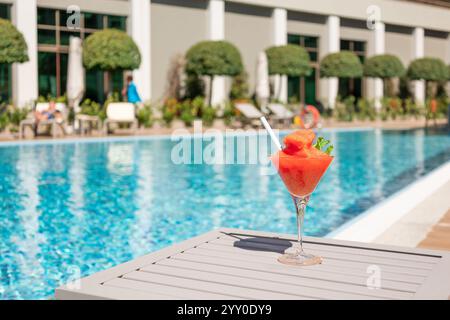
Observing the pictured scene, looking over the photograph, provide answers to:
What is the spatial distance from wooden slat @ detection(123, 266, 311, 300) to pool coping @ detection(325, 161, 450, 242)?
115 inches

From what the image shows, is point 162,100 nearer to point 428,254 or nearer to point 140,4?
point 140,4

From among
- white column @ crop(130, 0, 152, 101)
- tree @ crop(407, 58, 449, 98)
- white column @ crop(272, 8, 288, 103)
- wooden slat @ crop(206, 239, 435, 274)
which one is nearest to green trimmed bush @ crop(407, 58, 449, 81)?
tree @ crop(407, 58, 449, 98)

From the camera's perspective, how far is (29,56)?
19141mm

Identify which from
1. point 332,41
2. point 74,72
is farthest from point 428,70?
point 74,72

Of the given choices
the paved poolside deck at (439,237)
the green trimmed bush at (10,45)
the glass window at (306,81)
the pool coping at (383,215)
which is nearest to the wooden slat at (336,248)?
the paved poolside deck at (439,237)

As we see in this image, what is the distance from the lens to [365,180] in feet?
36.3

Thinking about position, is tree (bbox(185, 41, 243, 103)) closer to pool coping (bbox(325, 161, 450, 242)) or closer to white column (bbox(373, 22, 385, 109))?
white column (bbox(373, 22, 385, 109))

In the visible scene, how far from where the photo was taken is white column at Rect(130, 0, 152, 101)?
2167 centimetres

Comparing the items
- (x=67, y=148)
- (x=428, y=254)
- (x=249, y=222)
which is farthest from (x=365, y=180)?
(x=428, y=254)

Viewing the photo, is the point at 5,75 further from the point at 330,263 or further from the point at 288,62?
the point at 330,263

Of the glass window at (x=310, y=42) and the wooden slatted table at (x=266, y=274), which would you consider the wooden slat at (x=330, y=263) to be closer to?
the wooden slatted table at (x=266, y=274)

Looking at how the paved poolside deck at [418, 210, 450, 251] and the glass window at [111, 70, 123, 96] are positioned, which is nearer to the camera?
the paved poolside deck at [418, 210, 450, 251]

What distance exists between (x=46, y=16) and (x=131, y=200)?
12.2 meters
